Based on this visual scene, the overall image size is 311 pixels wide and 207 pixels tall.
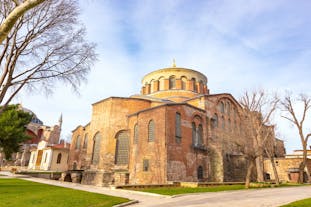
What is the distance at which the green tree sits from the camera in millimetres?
23703

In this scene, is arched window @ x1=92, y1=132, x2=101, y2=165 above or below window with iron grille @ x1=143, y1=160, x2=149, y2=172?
above

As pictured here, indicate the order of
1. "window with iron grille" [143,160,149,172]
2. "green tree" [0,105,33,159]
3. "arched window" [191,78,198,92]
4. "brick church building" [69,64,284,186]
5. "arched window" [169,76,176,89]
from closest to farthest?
"brick church building" [69,64,284,186] → "window with iron grille" [143,160,149,172] → "green tree" [0,105,33,159] → "arched window" [169,76,176,89] → "arched window" [191,78,198,92]

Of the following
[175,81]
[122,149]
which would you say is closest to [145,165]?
[122,149]

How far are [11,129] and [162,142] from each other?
1657cm

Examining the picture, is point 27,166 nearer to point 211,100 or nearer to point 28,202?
point 211,100

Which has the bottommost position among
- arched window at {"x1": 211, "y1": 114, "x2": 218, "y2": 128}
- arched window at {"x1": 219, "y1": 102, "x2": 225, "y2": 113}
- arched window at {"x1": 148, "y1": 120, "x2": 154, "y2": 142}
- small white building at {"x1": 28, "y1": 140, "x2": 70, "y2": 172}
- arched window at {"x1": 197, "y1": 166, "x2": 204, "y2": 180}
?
arched window at {"x1": 197, "y1": 166, "x2": 204, "y2": 180}

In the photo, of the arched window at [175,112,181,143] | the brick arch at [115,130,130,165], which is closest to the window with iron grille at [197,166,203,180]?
the arched window at [175,112,181,143]

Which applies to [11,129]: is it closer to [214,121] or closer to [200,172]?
[200,172]

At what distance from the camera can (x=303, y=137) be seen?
80.0ft

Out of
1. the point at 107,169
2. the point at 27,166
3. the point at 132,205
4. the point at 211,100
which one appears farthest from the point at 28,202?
the point at 27,166

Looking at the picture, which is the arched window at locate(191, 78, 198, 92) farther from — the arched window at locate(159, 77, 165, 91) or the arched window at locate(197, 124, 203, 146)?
the arched window at locate(197, 124, 203, 146)

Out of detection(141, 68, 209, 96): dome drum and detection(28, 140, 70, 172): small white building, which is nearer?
detection(141, 68, 209, 96): dome drum

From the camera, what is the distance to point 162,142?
19.0 meters

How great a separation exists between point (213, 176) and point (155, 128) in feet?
26.3
